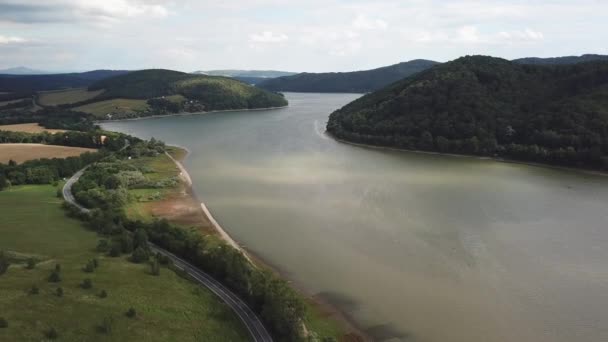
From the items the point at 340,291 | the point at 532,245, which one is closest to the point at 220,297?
the point at 340,291

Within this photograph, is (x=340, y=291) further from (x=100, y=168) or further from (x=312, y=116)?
(x=312, y=116)

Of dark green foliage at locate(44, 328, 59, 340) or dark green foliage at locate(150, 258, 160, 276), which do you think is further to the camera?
dark green foliage at locate(150, 258, 160, 276)

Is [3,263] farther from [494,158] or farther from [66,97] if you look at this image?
[66,97]

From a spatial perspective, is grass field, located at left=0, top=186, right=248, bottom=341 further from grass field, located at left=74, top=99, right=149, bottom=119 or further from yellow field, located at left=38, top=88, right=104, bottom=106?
yellow field, located at left=38, top=88, right=104, bottom=106

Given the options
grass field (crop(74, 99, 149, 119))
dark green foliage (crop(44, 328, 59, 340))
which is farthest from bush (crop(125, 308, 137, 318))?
grass field (crop(74, 99, 149, 119))

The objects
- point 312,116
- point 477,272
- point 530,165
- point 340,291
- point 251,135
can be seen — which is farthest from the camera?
point 312,116

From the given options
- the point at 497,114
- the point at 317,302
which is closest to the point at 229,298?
the point at 317,302
